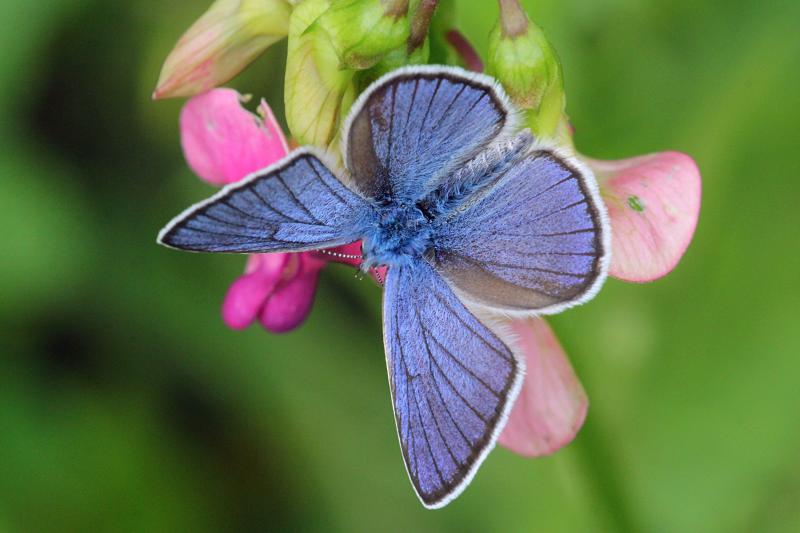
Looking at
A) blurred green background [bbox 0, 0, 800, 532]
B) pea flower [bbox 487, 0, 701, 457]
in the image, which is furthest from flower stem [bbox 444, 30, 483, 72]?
blurred green background [bbox 0, 0, 800, 532]

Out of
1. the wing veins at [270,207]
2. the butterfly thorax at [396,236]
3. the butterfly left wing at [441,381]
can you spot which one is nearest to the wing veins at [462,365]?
the butterfly left wing at [441,381]

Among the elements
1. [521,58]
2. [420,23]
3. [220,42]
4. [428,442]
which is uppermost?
[220,42]

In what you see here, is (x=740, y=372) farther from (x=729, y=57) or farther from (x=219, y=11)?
(x=219, y=11)

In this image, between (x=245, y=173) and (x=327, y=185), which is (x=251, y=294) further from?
(x=327, y=185)

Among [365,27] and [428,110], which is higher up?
[365,27]

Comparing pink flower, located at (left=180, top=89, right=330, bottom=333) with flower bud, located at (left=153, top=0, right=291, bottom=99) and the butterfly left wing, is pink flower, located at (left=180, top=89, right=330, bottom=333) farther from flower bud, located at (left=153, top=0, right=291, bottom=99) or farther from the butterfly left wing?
the butterfly left wing

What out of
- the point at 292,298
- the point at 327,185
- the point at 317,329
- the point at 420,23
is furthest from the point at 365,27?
the point at 317,329
